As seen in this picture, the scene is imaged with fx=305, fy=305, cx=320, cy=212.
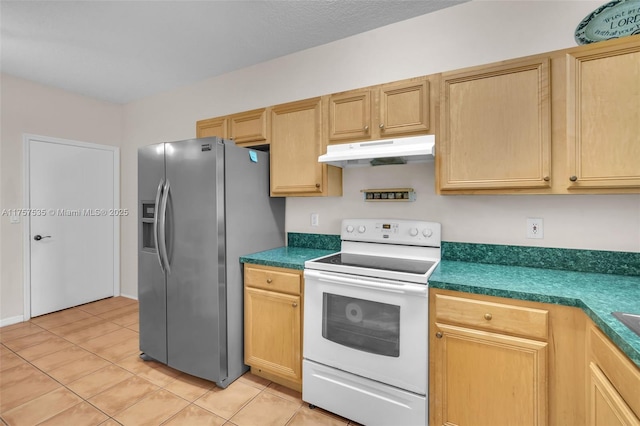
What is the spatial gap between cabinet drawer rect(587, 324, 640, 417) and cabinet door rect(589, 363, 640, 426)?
19mm

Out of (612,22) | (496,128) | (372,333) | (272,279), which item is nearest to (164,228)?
(272,279)

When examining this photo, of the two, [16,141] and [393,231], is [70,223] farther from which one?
[393,231]

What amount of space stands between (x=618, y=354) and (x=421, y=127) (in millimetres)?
1393

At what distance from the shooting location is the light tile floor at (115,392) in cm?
183

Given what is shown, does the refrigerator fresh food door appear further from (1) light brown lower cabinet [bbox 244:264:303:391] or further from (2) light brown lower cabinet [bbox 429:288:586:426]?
(2) light brown lower cabinet [bbox 429:288:586:426]

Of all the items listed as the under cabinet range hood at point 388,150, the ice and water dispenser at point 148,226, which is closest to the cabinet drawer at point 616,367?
the under cabinet range hood at point 388,150

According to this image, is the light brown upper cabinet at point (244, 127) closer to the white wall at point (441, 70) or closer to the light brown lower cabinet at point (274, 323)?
the white wall at point (441, 70)

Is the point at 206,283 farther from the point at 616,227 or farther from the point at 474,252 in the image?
the point at 616,227

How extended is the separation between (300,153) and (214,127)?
1.02m

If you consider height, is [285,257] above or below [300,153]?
below

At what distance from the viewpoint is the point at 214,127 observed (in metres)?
2.83

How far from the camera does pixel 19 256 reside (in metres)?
3.26

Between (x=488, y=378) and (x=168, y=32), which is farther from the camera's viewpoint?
(x=168, y=32)

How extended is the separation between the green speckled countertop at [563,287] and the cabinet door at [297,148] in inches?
44.1
